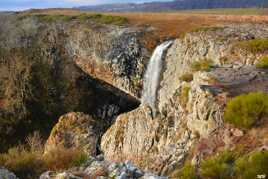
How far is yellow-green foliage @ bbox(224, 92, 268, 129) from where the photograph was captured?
13404 mm

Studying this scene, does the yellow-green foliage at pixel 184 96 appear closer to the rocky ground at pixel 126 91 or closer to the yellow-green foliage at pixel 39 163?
the rocky ground at pixel 126 91

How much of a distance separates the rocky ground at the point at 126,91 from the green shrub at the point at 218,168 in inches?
35.7

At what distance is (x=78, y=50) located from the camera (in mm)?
48312

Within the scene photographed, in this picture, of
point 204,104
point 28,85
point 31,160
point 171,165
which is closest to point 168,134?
point 204,104

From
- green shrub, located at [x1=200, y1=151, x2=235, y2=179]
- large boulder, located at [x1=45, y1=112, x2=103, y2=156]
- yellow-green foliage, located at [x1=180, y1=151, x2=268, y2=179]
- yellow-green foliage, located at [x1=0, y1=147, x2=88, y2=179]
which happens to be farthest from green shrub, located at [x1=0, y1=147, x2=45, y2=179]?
large boulder, located at [x1=45, y1=112, x2=103, y2=156]

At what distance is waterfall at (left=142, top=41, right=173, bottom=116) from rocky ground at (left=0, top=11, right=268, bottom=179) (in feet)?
3.50

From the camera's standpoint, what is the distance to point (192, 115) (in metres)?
16.3

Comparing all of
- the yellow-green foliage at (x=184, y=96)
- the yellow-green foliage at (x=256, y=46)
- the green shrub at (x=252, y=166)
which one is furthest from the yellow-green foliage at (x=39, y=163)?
the yellow-green foliage at (x=256, y=46)

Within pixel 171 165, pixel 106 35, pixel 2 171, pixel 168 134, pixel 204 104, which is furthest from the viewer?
pixel 106 35

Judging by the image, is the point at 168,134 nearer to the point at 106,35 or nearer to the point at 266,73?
the point at 266,73

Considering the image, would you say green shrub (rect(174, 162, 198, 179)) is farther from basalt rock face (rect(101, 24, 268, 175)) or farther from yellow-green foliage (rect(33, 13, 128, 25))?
yellow-green foliage (rect(33, 13, 128, 25))

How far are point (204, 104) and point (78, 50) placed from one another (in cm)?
3396

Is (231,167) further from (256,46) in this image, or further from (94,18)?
(94,18)

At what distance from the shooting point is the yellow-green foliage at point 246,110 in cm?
1340
